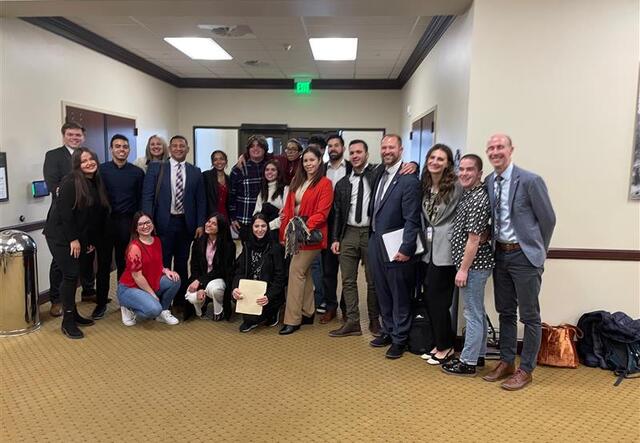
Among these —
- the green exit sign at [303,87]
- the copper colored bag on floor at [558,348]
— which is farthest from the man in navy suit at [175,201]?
the green exit sign at [303,87]

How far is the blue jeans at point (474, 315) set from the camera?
9.51 feet

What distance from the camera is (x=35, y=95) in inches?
171

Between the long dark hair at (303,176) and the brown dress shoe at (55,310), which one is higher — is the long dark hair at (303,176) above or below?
above

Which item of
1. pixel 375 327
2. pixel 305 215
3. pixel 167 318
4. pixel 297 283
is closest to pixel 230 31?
pixel 305 215

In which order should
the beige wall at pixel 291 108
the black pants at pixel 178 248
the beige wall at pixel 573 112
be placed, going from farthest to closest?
the beige wall at pixel 291 108 < the black pants at pixel 178 248 < the beige wall at pixel 573 112

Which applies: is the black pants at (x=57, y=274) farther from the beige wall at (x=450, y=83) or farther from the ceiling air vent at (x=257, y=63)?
the ceiling air vent at (x=257, y=63)

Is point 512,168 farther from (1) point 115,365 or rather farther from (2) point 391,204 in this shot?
(1) point 115,365

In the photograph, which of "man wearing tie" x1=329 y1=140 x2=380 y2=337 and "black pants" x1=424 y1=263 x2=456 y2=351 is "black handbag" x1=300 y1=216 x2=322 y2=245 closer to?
"man wearing tie" x1=329 y1=140 x2=380 y2=337

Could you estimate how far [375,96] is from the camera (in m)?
7.98

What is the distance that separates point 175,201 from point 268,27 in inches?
83.1

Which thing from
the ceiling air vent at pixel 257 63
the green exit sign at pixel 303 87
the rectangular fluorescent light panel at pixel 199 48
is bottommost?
the green exit sign at pixel 303 87

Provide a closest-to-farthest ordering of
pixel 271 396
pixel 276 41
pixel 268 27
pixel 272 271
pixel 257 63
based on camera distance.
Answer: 1. pixel 271 396
2. pixel 272 271
3. pixel 268 27
4. pixel 276 41
5. pixel 257 63

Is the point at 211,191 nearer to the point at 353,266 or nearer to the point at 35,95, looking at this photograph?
the point at 353,266

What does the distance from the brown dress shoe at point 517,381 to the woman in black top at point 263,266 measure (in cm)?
176
